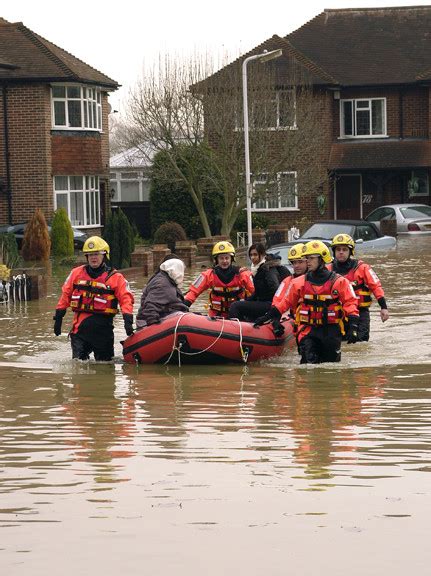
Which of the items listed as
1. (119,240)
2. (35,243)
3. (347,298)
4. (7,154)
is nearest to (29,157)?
(7,154)

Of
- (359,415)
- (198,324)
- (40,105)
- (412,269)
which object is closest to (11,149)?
(40,105)

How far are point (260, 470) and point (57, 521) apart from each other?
1.79 m

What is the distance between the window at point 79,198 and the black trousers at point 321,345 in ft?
99.1

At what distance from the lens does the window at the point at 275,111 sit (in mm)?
43297

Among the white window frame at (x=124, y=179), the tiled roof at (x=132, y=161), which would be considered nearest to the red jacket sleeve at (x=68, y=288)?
the tiled roof at (x=132, y=161)

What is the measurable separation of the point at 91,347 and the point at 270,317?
2206 mm

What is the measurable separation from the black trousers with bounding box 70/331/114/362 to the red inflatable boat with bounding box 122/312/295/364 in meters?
0.22

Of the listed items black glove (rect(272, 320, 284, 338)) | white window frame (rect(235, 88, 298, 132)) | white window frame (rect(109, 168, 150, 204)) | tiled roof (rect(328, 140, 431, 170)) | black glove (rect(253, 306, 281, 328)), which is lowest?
black glove (rect(272, 320, 284, 338))

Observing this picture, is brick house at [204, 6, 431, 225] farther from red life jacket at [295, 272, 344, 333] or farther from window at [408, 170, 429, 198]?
red life jacket at [295, 272, 344, 333]

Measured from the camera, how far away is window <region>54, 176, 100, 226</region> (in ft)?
147

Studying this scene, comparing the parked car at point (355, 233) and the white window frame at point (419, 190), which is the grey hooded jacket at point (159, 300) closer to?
the parked car at point (355, 233)

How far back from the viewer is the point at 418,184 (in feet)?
176

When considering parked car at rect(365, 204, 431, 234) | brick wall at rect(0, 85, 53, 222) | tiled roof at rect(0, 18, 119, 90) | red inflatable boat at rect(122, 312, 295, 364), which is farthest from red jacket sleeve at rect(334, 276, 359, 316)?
parked car at rect(365, 204, 431, 234)

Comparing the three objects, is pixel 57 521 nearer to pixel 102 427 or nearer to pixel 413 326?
pixel 102 427
